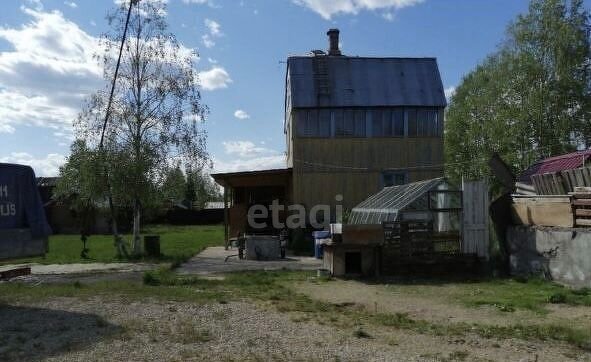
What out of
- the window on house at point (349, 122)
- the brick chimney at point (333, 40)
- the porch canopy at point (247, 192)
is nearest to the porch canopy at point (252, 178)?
the porch canopy at point (247, 192)

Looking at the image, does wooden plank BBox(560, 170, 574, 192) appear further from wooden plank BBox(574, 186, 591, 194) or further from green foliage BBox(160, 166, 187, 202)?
green foliage BBox(160, 166, 187, 202)

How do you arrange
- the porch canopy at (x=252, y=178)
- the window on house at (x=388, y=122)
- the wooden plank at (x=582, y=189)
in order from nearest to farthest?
1. the wooden plank at (x=582, y=189)
2. the porch canopy at (x=252, y=178)
3. the window on house at (x=388, y=122)

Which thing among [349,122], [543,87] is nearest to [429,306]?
[349,122]

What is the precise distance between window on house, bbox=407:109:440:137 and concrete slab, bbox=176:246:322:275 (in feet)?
26.7

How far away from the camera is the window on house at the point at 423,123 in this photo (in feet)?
81.9

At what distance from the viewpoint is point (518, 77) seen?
31.8m

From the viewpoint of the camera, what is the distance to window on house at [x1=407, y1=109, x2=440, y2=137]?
25.0m

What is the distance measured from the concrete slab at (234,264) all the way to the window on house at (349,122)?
6554 millimetres

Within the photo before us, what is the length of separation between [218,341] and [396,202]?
963 cm

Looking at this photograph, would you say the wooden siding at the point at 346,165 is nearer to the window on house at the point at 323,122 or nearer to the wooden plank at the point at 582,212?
the window on house at the point at 323,122

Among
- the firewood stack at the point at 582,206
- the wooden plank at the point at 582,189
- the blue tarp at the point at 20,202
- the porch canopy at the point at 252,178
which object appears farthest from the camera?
the porch canopy at the point at 252,178

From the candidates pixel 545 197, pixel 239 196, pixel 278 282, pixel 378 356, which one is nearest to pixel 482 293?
pixel 545 197

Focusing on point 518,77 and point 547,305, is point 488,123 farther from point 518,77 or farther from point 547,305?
point 547,305

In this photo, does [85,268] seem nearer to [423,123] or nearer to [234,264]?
[234,264]
